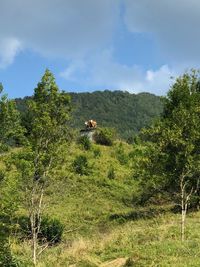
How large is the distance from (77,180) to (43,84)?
69.9 feet

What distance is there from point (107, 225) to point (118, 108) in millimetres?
119828

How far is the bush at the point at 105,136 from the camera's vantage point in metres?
48.9

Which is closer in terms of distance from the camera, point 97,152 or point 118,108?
point 97,152

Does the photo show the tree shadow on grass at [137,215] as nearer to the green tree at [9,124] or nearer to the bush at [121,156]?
the bush at [121,156]

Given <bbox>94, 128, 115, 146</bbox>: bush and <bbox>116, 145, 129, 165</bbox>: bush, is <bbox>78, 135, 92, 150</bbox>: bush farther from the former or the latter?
<bbox>94, 128, 115, 146</bbox>: bush

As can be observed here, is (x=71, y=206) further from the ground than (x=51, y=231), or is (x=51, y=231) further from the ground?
(x=71, y=206)

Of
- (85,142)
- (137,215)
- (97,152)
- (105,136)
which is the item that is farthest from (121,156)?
(137,215)

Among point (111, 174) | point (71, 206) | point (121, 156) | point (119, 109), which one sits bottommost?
point (71, 206)

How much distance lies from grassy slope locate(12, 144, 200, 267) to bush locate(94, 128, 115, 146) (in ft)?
4.30

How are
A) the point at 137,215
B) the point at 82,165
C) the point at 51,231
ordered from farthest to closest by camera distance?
the point at 82,165
the point at 137,215
the point at 51,231

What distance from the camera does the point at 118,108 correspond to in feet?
484

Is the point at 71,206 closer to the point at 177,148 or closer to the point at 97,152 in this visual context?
the point at 97,152

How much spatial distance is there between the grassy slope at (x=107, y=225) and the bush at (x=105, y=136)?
1312 mm

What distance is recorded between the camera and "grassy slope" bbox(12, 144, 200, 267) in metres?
17.2
